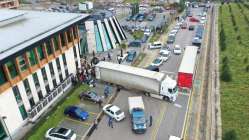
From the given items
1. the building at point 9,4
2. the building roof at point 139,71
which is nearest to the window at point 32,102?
the building roof at point 139,71

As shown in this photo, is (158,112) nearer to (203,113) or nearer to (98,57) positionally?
(203,113)

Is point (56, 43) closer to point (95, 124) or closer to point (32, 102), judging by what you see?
point (32, 102)

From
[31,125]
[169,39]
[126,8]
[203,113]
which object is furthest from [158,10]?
[31,125]

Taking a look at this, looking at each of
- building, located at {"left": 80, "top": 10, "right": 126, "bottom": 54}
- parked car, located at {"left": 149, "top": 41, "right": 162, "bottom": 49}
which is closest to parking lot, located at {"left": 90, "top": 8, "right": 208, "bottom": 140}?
building, located at {"left": 80, "top": 10, "right": 126, "bottom": 54}

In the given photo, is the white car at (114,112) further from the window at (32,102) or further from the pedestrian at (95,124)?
the window at (32,102)

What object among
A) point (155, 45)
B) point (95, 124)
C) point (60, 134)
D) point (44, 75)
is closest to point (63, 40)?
point (44, 75)

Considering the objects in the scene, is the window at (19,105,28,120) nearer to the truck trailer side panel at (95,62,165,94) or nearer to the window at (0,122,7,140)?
the window at (0,122,7,140)

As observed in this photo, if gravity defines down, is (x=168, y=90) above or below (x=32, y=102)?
above
